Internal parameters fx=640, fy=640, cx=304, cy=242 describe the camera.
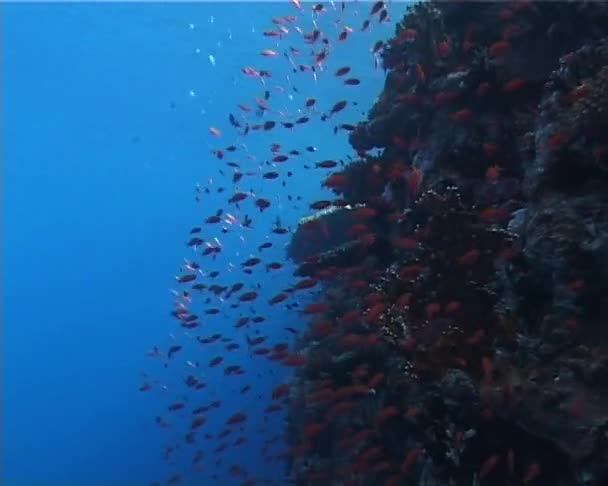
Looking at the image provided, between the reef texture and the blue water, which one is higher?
the blue water

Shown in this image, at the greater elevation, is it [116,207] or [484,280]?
[116,207]

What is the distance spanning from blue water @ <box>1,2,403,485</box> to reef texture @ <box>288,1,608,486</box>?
7.04m

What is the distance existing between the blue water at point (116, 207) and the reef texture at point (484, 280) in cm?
704

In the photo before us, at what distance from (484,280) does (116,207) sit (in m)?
59.4

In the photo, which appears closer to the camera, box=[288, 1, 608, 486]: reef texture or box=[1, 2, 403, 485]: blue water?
box=[288, 1, 608, 486]: reef texture

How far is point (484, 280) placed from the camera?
24.3ft

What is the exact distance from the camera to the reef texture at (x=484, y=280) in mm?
5898

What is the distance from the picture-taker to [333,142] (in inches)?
1671

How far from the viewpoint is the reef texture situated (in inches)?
232

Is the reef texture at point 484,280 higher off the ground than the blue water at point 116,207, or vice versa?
the blue water at point 116,207

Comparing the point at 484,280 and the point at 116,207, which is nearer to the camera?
the point at 484,280

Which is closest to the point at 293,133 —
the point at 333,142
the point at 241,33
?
the point at 333,142

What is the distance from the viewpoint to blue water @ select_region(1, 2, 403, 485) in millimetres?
29062

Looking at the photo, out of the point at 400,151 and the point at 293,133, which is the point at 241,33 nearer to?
the point at 293,133
